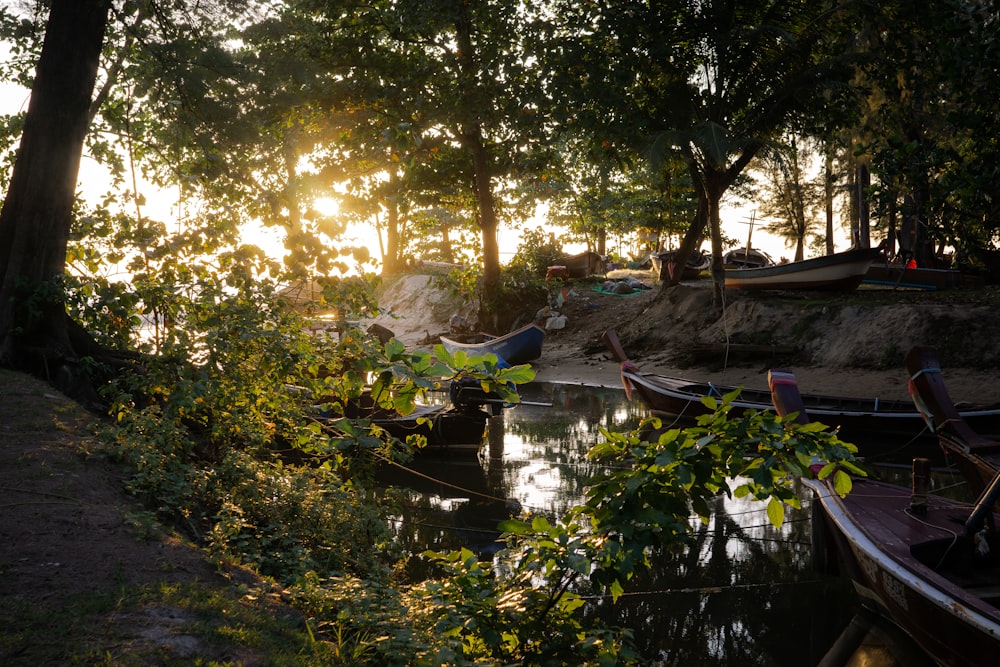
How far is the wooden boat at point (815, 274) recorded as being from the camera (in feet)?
71.7

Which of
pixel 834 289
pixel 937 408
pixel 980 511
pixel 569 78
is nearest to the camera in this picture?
pixel 980 511

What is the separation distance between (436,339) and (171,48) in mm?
20906

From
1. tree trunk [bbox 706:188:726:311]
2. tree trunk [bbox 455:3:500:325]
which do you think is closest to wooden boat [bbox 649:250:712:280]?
tree trunk [bbox 706:188:726:311]

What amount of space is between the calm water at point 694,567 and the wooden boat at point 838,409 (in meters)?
1.53

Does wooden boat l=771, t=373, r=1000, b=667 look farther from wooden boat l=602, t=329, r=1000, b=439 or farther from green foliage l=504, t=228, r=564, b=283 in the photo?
green foliage l=504, t=228, r=564, b=283

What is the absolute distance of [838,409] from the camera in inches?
586

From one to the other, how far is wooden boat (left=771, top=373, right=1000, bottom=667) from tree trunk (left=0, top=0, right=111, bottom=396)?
892 centimetres

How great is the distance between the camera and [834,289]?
2292 cm

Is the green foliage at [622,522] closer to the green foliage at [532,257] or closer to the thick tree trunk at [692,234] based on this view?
the thick tree trunk at [692,234]

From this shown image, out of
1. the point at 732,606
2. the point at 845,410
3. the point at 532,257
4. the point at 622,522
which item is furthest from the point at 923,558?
the point at 532,257

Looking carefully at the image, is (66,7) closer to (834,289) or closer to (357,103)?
(357,103)

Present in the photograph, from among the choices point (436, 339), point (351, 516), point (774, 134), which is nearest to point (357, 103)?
point (436, 339)

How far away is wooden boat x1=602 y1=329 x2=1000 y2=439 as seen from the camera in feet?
46.2

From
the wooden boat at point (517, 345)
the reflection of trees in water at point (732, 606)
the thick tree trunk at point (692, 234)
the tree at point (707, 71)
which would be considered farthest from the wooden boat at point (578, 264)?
the reflection of trees in water at point (732, 606)
